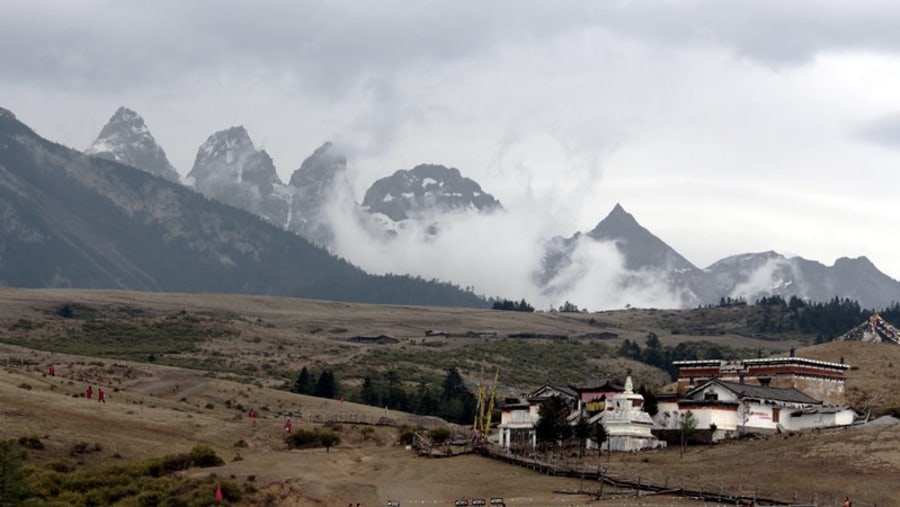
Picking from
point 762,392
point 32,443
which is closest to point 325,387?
point 762,392

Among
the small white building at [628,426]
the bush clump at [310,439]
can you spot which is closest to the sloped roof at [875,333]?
the small white building at [628,426]

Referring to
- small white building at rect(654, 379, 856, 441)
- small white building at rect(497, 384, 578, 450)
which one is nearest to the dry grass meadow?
small white building at rect(654, 379, 856, 441)

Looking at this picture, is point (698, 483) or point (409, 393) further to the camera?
point (409, 393)

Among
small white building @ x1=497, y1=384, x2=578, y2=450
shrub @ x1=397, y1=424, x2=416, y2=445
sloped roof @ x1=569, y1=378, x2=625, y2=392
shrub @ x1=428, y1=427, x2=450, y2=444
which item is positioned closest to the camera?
shrub @ x1=428, y1=427, x2=450, y2=444

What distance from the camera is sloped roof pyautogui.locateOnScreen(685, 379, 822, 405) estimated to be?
125 meters

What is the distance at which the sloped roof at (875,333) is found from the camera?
167625 mm

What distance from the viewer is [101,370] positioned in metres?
154

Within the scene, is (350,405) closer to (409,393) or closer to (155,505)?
(409,393)

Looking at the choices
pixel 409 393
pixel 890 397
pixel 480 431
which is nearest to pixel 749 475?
pixel 480 431

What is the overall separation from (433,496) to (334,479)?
8132 millimetres

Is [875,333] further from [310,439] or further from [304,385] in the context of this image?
[310,439]

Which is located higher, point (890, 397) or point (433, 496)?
point (890, 397)

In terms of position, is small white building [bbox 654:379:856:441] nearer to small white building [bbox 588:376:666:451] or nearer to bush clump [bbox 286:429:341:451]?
small white building [bbox 588:376:666:451]

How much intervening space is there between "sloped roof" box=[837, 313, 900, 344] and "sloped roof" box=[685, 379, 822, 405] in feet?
115
